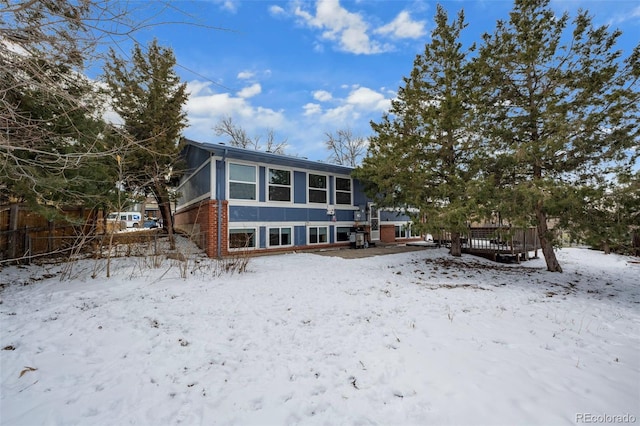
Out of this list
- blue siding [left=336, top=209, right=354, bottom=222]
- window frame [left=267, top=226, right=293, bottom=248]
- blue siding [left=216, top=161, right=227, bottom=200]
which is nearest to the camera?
blue siding [left=216, top=161, right=227, bottom=200]

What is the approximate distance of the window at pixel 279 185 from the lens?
12.8m

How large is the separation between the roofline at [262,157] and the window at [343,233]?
2927mm

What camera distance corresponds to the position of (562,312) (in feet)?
17.9

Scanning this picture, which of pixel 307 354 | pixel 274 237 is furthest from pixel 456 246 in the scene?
pixel 307 354

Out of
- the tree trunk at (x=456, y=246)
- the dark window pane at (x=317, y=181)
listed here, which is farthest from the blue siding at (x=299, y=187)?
the tree trunk at (x=456, y=246)

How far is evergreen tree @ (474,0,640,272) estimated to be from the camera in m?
7.41

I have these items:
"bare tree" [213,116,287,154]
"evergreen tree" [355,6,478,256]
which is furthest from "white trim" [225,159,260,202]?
"bare tree" [213,116,287,154]

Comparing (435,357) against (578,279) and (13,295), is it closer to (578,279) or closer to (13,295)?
(13,295)

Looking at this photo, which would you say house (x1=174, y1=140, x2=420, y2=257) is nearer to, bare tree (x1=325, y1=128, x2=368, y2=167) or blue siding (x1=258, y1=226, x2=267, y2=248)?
blue siding (x1=258, y1=226, x2=267, y2=248)

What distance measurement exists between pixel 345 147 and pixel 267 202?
22.7 metres

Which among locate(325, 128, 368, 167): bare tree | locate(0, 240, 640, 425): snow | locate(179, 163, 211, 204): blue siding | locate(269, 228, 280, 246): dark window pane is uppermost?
locate(325, 128, 368, 167): bare tree

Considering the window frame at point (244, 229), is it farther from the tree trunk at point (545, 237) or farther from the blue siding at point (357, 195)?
the tree trunk at point (545, 237)

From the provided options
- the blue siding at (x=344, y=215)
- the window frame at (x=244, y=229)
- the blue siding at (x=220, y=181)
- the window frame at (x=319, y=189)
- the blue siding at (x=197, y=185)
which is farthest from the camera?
the blue siding at (x=344, y=215)

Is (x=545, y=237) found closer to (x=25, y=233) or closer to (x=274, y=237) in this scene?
(x=274, y=237)
